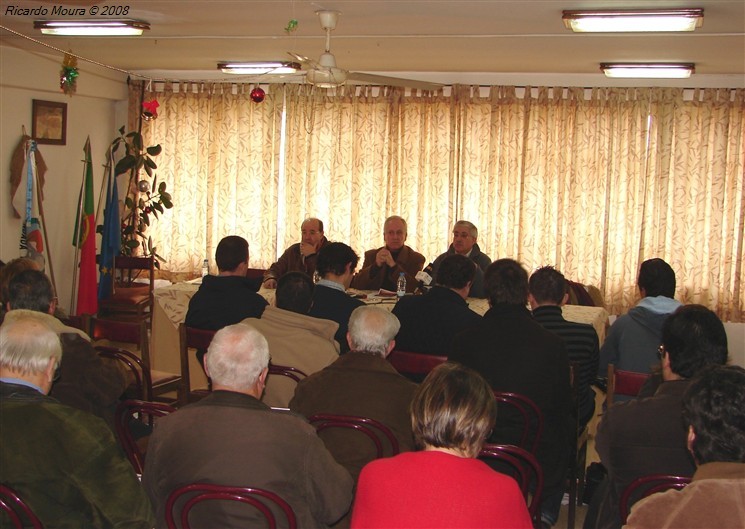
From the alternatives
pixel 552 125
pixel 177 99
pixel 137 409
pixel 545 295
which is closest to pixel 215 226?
pixel 177 99

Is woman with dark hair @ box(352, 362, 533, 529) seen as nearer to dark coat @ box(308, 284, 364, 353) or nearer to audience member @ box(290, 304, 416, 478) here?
audience member @ box(290, 304, 416, 478)

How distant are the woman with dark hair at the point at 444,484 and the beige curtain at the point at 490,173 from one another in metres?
6.15

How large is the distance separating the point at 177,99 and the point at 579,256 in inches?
174

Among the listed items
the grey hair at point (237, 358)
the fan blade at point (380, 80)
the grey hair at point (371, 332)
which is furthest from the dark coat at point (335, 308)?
the grey hair at point (237, 358)

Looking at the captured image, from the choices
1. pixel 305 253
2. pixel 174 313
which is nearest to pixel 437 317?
pixel 174 313

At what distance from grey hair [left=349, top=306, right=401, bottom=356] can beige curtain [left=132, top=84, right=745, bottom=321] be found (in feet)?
16.8

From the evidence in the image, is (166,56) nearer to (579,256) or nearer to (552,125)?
(552,125)

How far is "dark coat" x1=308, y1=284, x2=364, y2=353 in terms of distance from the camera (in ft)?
14.6

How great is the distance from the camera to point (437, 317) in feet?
13.6

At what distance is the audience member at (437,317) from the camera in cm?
413

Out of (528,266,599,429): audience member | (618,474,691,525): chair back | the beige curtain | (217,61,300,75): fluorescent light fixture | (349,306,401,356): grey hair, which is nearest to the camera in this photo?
(618,474,691,525): chair back

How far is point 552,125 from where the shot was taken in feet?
26.2

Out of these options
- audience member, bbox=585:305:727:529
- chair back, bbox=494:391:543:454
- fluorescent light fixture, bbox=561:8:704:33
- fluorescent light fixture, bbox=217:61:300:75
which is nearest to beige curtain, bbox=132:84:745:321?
fluorescent light fixture, bbox=217:61:300:75

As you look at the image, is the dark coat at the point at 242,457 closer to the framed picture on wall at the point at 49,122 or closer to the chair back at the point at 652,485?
the chair back at the point at 652,485
